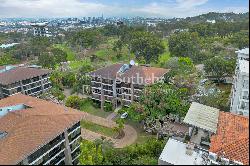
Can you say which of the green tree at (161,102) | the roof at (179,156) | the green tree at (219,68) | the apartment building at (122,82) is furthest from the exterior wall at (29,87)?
the roof at (179,156)

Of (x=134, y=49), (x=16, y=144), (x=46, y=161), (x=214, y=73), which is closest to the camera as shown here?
(x=16, y=144)

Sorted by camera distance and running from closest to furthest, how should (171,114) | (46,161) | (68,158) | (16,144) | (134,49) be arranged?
(16,144) → (46,161) → (68,158) → (171,114) → (134,49)

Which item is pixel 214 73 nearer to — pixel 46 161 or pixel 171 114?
pixel 171 114

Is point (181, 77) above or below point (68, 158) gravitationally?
above

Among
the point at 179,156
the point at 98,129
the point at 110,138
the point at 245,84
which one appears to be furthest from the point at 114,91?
the point at 179,156

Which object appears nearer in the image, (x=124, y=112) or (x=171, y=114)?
(x=171, y=114)

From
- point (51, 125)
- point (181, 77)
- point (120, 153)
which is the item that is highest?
point (181, 77)

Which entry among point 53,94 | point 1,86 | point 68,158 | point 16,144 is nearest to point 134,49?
point 53,94
